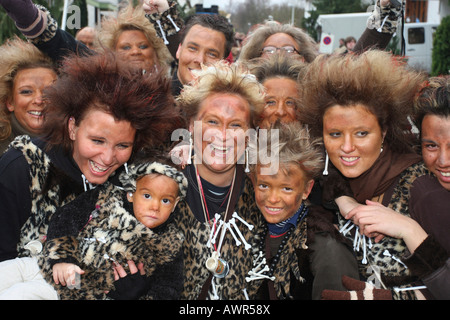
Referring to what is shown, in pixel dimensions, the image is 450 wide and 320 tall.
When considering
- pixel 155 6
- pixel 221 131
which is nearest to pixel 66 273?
pixel 221 131

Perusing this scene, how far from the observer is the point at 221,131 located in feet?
10.8

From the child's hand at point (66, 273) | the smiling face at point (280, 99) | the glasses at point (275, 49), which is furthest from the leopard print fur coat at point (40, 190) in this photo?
the glasses at point (275, 49)

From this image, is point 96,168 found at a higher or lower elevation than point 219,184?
higher

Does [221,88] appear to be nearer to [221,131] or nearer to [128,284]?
[221,131]

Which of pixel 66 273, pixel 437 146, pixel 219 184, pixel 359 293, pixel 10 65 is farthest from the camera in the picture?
pixel 10 65

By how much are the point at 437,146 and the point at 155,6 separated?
3.08 m

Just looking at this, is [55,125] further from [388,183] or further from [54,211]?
[388,183]

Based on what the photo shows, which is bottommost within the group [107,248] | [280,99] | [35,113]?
[107,248]

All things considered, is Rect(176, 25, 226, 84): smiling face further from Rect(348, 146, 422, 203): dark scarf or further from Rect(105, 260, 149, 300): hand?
Rect(105, 260, 149, 300): hand

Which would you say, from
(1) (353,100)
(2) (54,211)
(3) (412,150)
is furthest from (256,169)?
(2) (54,211)

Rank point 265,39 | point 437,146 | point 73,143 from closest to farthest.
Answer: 1. point 437,146
2. point 73,143
3. point 265,39

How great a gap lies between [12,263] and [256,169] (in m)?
1.83

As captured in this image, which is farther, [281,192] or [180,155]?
[180,155]

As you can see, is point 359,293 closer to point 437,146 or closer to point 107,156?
point 437,146
